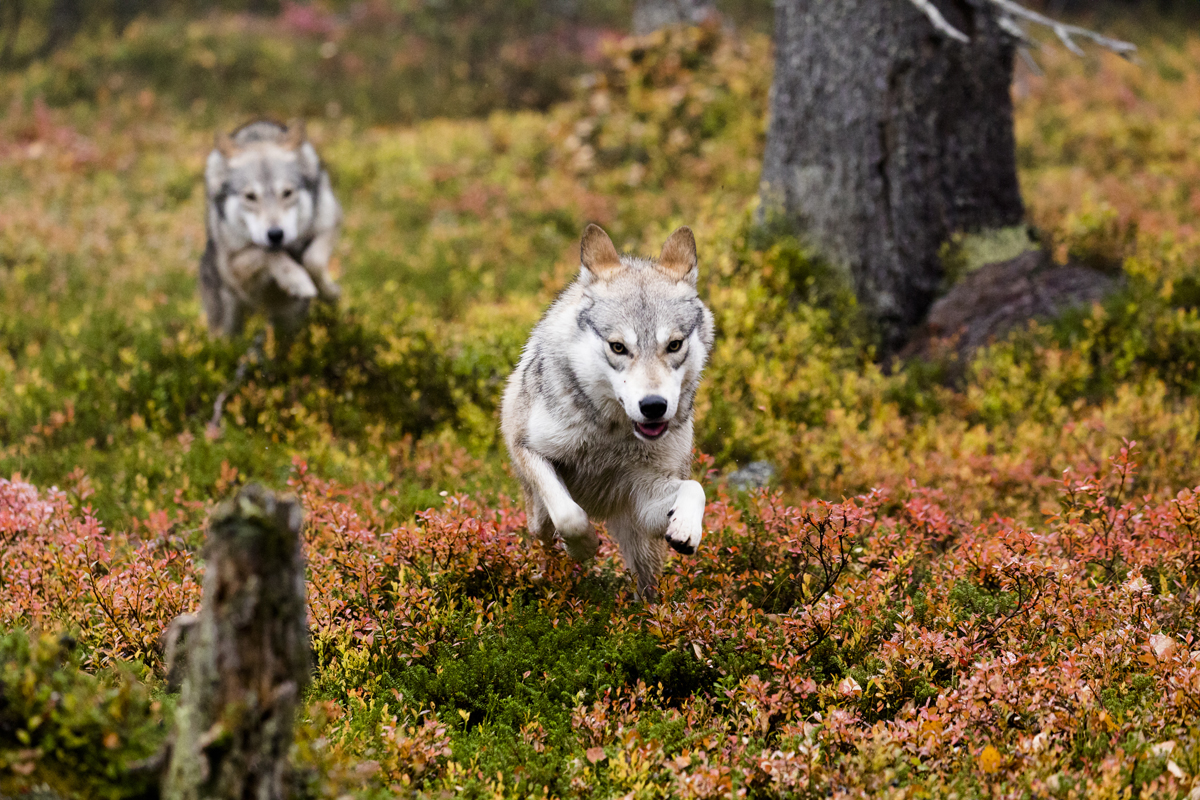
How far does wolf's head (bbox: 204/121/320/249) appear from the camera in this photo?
834 cm

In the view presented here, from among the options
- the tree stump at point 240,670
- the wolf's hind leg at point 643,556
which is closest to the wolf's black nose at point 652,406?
the wolf's hind leg at point 643,556

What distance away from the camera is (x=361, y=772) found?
3.02 m

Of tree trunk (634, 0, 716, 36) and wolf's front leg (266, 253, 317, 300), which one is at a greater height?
tree trunk (634, 0, 716, 36)

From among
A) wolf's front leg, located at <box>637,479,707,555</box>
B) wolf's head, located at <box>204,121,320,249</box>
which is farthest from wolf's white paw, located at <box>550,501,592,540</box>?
wolf's head, located at <box>204,121,320,249</box>

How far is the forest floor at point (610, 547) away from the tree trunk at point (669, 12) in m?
2.75

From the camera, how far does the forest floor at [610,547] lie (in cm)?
361

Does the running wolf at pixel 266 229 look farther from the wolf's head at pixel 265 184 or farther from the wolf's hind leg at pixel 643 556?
the wolf's hind leg at pixel 643 556

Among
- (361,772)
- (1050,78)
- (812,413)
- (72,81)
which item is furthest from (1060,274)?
(72,81)

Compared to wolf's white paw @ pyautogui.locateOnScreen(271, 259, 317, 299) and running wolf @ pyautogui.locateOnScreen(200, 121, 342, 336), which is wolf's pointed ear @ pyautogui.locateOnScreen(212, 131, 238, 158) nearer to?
running wolf @ pyautogui.locateOnScreen(200, 121, 342, 336)

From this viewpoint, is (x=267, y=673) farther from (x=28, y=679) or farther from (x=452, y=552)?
(x=452, y=552)

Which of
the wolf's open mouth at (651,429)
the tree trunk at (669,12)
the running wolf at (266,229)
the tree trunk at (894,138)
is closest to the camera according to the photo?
the wolf's open mouth at (651,429)

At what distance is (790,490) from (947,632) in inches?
89.7

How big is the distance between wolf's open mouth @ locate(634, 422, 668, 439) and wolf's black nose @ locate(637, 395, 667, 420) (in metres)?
0.08

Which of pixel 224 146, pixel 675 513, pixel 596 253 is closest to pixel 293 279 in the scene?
pixel 224 146
